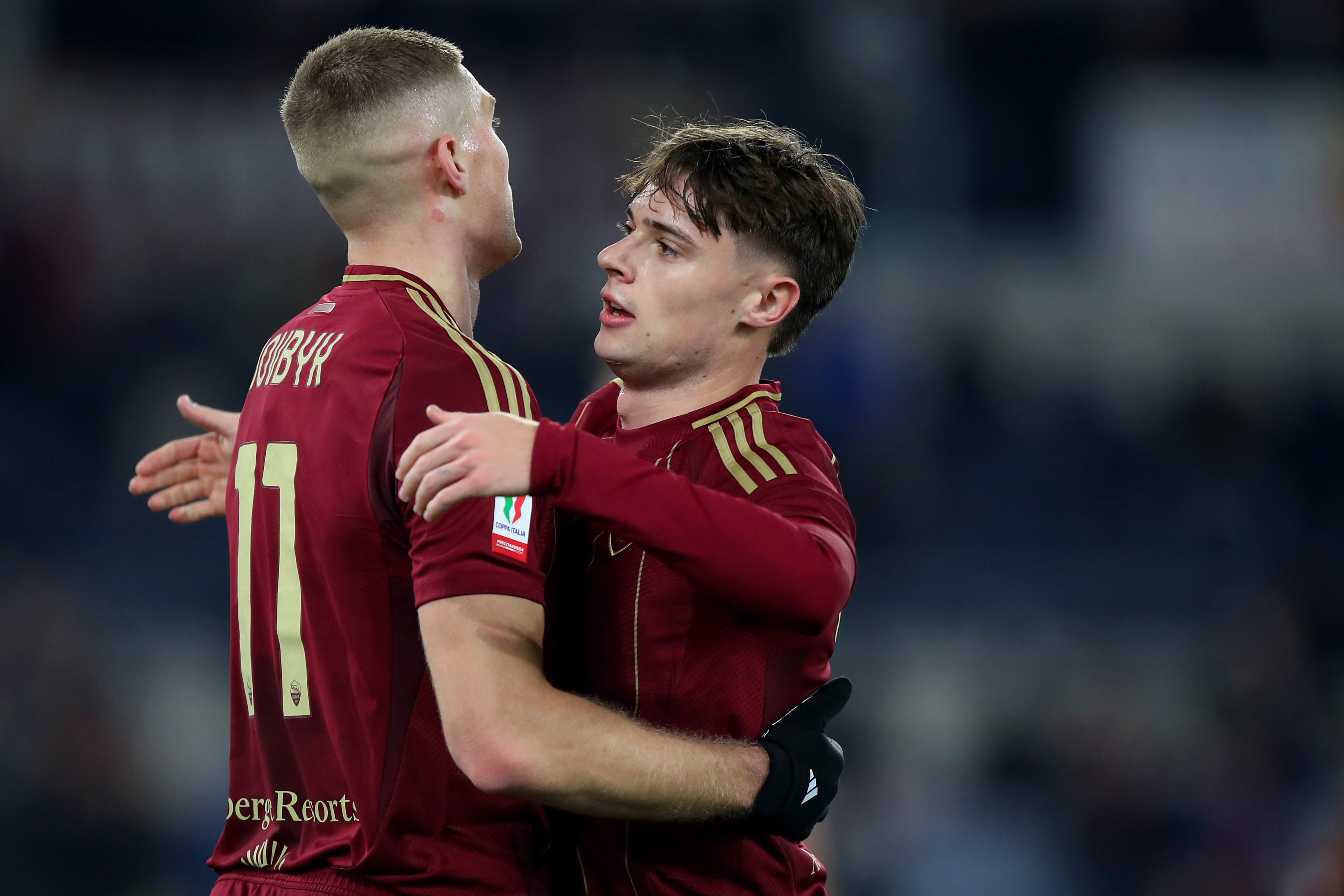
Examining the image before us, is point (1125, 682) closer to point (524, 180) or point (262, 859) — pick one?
point (524, 180)

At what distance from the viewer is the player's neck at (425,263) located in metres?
3.02

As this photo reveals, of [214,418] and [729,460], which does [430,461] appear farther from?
[214,418]

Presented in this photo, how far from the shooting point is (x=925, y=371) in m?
10.9

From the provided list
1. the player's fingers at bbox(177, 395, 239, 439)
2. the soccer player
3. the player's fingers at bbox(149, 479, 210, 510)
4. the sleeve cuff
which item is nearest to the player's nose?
the soccer player

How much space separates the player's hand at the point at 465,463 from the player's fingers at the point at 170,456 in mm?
1673

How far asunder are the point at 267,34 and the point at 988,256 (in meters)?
6.22

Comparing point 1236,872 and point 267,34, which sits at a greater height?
point 267,34

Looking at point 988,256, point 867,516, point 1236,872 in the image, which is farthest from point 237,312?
point 1236,872

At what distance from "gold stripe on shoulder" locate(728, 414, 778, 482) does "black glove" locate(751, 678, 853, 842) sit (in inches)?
20.3

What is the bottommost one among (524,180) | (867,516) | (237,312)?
(867,516)

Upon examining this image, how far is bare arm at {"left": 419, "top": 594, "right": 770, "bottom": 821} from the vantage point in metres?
2.41

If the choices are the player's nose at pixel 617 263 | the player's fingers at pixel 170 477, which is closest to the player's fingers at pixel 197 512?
the player's fingers at pixel 170 477

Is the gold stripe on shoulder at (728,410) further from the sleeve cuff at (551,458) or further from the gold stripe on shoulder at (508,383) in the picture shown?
the sleeve cuff at (551,458)

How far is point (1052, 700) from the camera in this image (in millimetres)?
9594
